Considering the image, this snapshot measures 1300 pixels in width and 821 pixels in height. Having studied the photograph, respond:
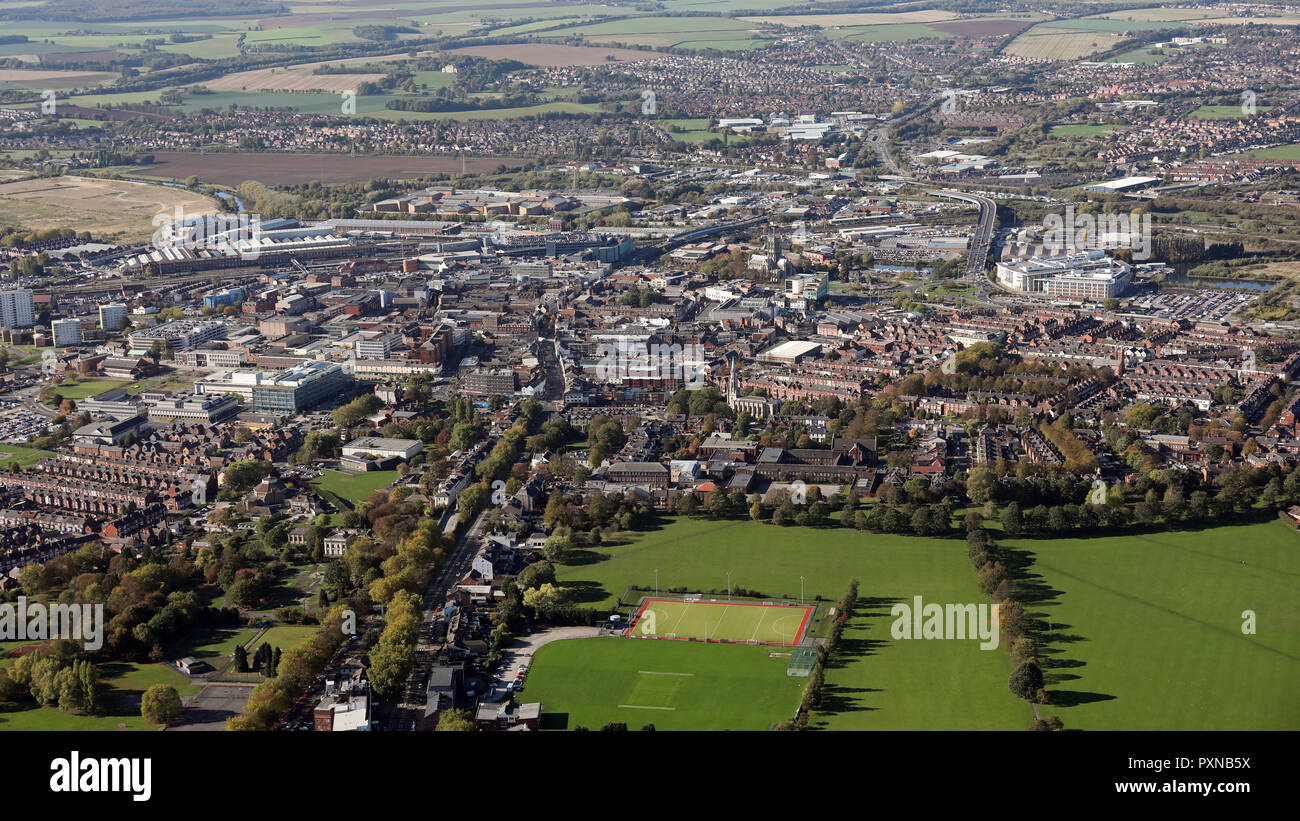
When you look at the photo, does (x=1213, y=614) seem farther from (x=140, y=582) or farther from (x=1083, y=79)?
(x=1083, y=79)

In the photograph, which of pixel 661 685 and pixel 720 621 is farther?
pixel 720 621

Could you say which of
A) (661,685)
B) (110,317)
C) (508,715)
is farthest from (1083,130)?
(508,715)

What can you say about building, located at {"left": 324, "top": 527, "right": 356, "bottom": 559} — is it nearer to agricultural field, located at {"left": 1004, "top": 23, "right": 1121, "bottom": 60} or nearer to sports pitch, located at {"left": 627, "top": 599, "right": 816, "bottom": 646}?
sports pitch, located at {"left": 627, "top": 599, "right": 816, "bottom": 646}

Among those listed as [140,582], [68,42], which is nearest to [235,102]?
[68,42]

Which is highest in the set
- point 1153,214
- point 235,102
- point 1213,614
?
point 235,102

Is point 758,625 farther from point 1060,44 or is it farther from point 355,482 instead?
point 1060,44

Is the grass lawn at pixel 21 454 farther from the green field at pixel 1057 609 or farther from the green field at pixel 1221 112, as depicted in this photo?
the green field at pixel 1221 112
